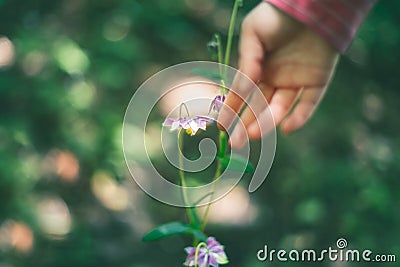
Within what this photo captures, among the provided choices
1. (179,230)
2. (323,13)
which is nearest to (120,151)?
(179,230)

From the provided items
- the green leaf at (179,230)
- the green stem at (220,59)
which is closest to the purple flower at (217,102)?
the green stem at (220,59)

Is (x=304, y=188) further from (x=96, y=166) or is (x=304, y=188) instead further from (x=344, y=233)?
(x=96, y=166)

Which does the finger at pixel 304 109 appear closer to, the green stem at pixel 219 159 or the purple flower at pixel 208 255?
the green stem at pixel 219 159

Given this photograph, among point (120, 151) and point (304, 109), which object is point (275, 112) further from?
point (120, 151)

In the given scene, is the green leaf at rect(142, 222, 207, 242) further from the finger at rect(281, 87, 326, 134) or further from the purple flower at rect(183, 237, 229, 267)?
the finger at rect(281, 87, 326, 134)

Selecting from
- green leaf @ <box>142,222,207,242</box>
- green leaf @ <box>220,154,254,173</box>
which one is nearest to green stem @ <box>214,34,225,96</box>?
green leaf @ <box>220,154,254,173</box>
